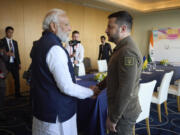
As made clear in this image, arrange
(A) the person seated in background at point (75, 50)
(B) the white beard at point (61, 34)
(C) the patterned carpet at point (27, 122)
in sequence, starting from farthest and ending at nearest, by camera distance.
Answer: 1. (A) the person seated in background at point (75, 50)
2. (C) the patterned carpet at point (27, 122)
3. (B) the white beard at point (61, 34)

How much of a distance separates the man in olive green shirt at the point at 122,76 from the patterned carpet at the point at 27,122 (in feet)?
5.13

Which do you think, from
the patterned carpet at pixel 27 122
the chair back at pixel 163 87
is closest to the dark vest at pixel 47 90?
the patterned carpet at pixel 27 122

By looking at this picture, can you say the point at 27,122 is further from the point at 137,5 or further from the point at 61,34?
Result: the point at 137,5

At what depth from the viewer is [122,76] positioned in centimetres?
119

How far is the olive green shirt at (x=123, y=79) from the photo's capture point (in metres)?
1.18

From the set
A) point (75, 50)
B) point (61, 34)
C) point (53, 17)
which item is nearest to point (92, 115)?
point (61, 34)

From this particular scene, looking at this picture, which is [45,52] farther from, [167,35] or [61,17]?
[167,35]

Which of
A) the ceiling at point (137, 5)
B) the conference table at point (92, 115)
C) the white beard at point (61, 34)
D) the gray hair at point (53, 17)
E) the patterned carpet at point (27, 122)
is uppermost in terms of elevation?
the ceiling at point (137, 5)

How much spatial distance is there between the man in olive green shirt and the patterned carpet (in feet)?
5.13

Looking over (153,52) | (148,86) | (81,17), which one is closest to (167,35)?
(153,52)

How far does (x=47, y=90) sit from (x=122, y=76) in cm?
59

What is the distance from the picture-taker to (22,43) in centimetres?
467

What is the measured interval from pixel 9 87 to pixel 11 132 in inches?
85.4

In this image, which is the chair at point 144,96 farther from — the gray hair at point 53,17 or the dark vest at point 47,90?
the gray hair at point 53,17
